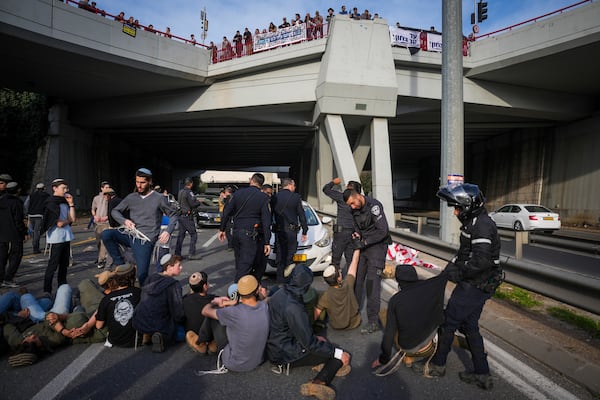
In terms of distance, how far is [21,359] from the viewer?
3326 millimetres

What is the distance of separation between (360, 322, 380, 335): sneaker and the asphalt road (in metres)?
0.33

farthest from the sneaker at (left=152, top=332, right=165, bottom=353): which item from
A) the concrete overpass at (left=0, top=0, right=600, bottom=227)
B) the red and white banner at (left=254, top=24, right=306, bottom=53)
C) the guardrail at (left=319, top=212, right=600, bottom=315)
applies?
the red and white banner at (left=254, top=24, right=306, bottom=53)

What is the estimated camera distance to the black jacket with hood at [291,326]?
3078 mm

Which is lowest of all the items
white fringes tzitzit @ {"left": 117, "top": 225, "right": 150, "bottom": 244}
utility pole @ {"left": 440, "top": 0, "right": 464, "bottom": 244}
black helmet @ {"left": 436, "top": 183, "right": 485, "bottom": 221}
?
white fringes tzitzit @ {"left": 117, "top": 225, "right": 150, "bottom": 244}

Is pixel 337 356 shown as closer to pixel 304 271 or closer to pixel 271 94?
pixel 304 271

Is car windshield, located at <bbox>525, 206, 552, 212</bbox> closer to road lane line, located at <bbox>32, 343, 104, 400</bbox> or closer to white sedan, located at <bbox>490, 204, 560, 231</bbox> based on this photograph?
white sedan, located at <bbox>490, 204, 560, 231</bbox>

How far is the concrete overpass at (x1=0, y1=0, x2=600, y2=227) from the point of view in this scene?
1605 centimetres

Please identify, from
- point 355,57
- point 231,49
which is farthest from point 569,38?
point 231,49

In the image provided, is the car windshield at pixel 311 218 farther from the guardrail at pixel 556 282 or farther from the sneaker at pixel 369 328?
the guardrail at pixel 556 282

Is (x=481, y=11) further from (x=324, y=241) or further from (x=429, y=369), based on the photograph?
(x=429, y=369)

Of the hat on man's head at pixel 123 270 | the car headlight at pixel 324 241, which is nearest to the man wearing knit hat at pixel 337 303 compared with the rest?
the hat on man's head at pixel 123 270

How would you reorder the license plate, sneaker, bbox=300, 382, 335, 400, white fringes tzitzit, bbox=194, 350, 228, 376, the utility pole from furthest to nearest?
1. the utility pole
2. the license plate
3. white fringes tzitzit, bbox=194, 350, 228, 376
4. sneaker, bbox=300, 382, 335, 400

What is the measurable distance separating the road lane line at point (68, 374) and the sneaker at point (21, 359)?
35 cm

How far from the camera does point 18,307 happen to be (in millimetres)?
4031
